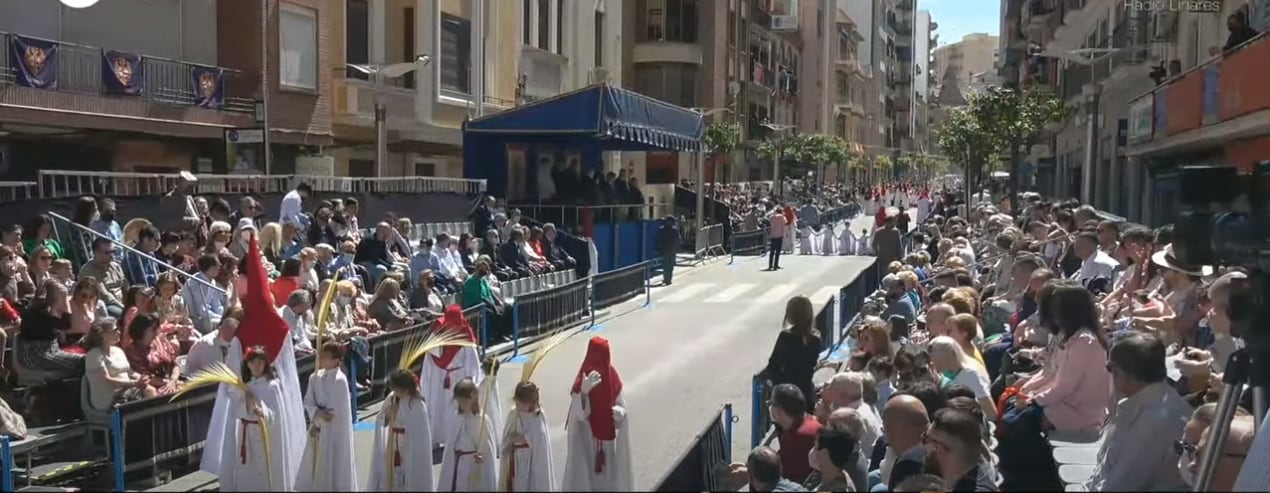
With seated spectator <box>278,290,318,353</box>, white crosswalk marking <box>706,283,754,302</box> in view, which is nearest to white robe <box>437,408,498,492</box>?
seated spectator <box>278,290,318,353</box>

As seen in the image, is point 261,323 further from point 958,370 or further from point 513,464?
point 958,370

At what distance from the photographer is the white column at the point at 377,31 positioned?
29156 millimetres

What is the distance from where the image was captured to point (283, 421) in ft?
30.2

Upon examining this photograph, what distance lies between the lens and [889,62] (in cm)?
13125

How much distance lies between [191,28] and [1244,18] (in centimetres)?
1844

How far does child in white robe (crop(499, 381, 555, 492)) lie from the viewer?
8289mm

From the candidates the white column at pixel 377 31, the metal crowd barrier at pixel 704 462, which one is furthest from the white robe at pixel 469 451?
the white column at pixel 377 31

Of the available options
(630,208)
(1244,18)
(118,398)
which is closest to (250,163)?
(630,208)

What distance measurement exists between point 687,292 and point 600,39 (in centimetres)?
1779

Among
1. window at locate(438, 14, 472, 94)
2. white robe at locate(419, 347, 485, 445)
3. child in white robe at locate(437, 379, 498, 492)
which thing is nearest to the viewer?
child in white robe at locate(437, 379, 498, 492)

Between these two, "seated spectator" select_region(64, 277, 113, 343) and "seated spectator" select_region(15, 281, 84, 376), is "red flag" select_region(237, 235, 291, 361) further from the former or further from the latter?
"seated spectator" select_region(64, 277, 113, 343)

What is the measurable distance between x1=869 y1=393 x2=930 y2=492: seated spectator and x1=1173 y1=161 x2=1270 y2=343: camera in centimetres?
161

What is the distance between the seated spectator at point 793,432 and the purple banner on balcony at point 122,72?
54.3ft

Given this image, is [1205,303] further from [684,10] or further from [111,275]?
[684,10]
